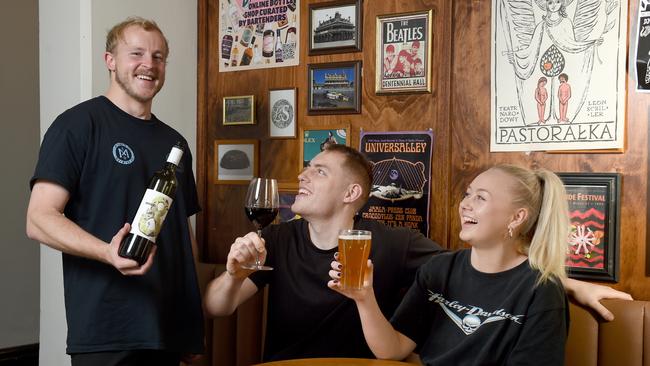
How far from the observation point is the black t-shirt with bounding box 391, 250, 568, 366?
171 cm

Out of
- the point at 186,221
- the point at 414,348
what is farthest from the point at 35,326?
the point at 414,348

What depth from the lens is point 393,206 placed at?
2.73 m

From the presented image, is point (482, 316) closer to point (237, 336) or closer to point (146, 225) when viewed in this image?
point (146, 225)

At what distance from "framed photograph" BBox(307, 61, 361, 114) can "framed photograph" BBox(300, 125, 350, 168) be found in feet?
0.26

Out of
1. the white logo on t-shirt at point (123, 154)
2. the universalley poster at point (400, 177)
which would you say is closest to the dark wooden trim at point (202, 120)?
the universalley poster at point (400, 177)

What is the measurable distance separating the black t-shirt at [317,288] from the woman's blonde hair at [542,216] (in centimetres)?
51

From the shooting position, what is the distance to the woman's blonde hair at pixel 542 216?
1814 mm

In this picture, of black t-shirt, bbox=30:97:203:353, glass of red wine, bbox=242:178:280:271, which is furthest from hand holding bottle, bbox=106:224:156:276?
glass of red wine, bbox=242:178:280:271

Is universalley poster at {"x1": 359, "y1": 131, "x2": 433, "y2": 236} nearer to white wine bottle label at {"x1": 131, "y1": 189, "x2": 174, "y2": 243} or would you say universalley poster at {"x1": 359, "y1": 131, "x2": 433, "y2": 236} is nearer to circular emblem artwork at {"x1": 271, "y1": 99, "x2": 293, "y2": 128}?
circular emblem artwork at {"x1": 271, "y1": 99, "x2": 293, "y2": 128}

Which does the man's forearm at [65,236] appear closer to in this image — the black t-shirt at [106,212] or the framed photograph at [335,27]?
the black t-shirt at [106,212]

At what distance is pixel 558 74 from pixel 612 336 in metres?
0.96

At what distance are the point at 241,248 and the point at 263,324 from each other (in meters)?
0.90

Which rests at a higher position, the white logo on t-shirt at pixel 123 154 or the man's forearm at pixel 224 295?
the white logo on t-shirt at pixel 123 154

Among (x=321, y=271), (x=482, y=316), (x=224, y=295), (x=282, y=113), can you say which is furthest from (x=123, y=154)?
(x=482, y=316)
